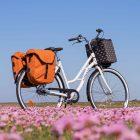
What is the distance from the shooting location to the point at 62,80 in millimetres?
12766

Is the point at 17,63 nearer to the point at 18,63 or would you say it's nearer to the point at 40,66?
the point at 18,63

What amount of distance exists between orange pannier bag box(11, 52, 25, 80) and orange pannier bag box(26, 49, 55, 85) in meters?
0.27

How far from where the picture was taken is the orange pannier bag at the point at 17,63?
40.2 ft

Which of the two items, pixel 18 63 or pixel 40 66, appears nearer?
pixel 40 66

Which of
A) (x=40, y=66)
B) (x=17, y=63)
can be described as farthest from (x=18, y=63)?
(x=40, y=66)

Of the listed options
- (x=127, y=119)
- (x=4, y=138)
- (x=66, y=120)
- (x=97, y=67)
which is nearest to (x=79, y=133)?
(x=66, y=120)

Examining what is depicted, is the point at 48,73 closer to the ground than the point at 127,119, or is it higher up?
higher up

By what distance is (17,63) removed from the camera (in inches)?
484

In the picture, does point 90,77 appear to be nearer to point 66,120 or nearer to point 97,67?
point 97,67

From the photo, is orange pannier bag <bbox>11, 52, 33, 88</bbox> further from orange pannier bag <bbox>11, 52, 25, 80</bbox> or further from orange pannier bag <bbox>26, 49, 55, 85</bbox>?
orange pannier bag <bbox>26, 49, 55, 85</bbox>

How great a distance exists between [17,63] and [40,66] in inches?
24.1

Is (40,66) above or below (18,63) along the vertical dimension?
below

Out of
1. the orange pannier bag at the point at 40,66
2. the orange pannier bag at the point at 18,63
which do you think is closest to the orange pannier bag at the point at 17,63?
the orange pannier bag at the point at 18,63

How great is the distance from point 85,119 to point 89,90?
9.84 m
